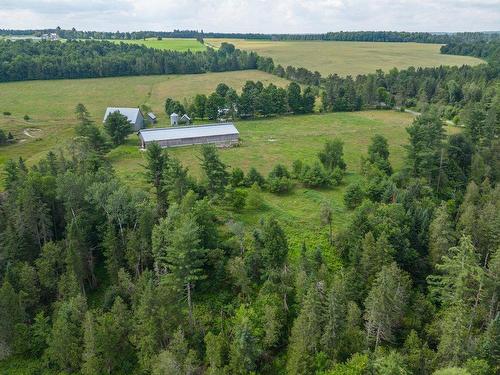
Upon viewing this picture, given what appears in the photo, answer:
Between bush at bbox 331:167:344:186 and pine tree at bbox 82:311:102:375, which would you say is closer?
pine tree at bbox 82:311:102:375

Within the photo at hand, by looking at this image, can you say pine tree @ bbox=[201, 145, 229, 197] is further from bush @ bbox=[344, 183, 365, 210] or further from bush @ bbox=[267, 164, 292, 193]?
bush @ bbox=[344, 183, 365, 210]

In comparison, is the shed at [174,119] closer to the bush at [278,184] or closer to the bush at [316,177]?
the bush at [278,184]

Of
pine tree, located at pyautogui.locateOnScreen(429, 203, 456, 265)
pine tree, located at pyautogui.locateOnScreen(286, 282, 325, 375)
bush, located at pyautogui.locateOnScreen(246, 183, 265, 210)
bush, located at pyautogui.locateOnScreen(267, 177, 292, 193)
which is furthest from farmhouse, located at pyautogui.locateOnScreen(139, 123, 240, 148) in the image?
pine tree, located at pyautogui.locateOnScreen(286, 282, 325, 375)

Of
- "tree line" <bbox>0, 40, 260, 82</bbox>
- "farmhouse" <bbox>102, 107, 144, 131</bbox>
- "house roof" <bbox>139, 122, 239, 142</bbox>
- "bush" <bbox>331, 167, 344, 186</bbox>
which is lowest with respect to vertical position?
"bush" <bbox>331, 167, 344, 186</bbox>

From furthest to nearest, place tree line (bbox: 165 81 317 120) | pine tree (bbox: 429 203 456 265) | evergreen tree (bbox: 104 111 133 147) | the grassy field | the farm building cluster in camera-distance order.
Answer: tree line (bbox: 165 81 317 120), the grassy field, the farm building cluster, evergreen tree (bbox: 104 111 133 147), pine tree (bbox: 429 203 456 265)

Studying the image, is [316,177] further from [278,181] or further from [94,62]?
[94,62]

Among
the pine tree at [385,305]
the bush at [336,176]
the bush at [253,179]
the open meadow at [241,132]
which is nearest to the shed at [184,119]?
the open meadow at [241,132]
